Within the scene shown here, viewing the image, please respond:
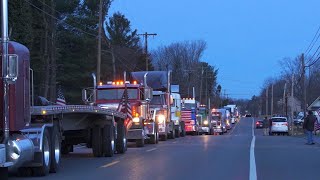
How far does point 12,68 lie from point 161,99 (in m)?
22.1

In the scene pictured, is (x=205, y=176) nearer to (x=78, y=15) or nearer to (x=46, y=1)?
(x=46, y=1)

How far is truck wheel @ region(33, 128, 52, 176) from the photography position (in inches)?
510

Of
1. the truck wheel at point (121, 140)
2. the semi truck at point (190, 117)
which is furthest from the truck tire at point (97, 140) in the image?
the semi truck at point (190, 117)

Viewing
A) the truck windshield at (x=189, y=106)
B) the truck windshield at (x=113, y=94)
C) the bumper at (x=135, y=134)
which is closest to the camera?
the bumper at (x=135, y=134)

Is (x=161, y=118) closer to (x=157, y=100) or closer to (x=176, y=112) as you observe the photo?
(x=157, y=100)

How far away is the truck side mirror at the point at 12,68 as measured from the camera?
445 inches

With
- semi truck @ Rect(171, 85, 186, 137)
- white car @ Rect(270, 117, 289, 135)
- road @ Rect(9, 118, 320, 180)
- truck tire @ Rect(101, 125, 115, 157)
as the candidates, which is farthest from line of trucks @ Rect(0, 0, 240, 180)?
white car @ Rect(270, 117, 289, 135)

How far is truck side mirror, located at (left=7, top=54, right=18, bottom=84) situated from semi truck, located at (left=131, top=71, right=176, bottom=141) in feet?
65.9

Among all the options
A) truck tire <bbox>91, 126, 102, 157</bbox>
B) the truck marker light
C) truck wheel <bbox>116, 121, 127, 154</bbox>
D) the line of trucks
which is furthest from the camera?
the truck marker light

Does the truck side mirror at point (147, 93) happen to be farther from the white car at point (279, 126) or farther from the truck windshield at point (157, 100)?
the white car at point (279, 126)

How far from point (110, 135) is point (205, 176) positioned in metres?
6.47

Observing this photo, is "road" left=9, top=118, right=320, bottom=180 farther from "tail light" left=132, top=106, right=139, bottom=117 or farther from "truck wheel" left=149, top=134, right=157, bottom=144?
"truck wheel" left=149, top=134, right=157, bottom=144

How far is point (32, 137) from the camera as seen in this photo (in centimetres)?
1263

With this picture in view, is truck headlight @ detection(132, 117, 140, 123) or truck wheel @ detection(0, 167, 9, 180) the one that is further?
truck headlight @ detection(132, 117, 140, 123)
